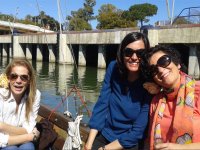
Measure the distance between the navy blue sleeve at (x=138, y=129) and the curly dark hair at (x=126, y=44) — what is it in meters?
0.31

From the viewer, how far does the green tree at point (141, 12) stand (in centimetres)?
6669

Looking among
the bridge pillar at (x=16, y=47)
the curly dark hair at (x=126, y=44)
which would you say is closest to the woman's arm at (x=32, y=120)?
the curly dark hair at (x=126, y=44)

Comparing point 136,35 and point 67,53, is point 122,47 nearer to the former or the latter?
point 136,35

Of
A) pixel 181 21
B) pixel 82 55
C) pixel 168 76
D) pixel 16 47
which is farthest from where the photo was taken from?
pixel 16 47

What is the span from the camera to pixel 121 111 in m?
2.98

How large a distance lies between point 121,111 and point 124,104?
0.07 metres

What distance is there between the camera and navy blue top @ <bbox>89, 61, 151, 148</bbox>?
2900 millimetres

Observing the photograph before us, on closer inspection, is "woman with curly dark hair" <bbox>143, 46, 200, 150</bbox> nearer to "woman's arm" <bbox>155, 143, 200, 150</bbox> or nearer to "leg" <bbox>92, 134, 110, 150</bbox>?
"woman's arm" <bbox>155, 143, 200, 150</bbox>

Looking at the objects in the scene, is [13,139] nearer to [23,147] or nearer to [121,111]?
[23,147]

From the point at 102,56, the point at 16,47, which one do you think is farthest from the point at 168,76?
the point at 16,47

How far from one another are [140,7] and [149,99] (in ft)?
233

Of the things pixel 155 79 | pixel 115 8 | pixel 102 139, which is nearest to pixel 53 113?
pixel 102 139

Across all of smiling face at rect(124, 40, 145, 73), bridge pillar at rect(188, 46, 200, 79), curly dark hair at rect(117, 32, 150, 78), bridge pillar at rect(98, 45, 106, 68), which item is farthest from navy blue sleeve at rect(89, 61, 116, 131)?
bridge pillar at rect(98, 45, 106, 68)

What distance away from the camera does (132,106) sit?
9.60 feet
